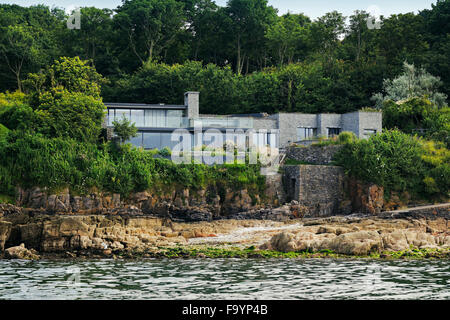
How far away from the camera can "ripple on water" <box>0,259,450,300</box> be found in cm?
2217

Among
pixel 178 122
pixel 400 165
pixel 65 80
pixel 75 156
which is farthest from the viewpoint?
pixel 178 122

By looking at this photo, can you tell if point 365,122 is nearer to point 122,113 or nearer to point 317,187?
point 317,187

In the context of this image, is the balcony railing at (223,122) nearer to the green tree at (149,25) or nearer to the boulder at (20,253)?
the green tree at (149,25)

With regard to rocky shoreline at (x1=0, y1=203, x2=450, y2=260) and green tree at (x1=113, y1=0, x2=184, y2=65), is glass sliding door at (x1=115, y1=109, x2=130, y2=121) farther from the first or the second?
green tree at (x1=113, y1=0, x2=184, y2=65)

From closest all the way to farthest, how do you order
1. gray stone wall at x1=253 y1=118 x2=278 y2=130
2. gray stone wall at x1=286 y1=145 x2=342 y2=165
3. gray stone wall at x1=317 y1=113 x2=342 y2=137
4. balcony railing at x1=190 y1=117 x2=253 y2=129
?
gray stone wall at x1=286 y1=145 x2=342 y2=165 → balcony railing at x1=190 y1=117 x2=253 y2=129 → gray stone wall at x1=253 y1=118 x2=278 y2=130 → gray stone wall at x1=317 y1=113 x2=342 y2=137

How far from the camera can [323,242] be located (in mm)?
33625

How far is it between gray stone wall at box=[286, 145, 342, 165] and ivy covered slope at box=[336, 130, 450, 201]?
1.26 meters

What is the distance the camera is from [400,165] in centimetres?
5141

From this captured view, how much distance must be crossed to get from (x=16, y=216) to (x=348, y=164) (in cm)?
2767

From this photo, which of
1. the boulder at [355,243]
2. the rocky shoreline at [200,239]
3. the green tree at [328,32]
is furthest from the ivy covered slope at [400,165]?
the green tree at [328,32]

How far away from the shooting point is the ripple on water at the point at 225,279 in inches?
873

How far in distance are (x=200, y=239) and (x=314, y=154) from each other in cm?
1998

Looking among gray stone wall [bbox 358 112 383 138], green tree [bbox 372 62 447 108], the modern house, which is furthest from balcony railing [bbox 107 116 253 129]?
green tree [bbox 372 62 447 108]

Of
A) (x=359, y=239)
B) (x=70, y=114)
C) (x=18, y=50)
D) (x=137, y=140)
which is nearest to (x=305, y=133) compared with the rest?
(x=137, y=140)
